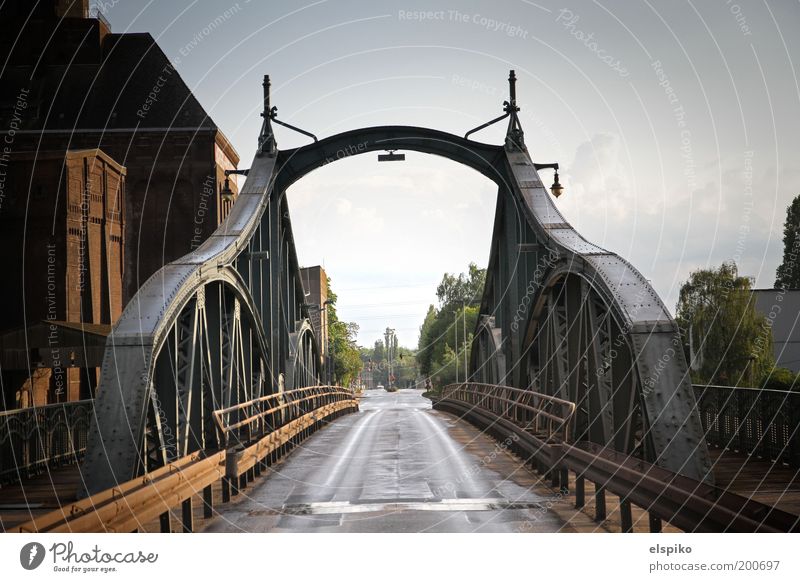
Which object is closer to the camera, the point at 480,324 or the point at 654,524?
the point at 654,524

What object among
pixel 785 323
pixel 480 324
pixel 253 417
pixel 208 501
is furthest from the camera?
pixel 785 323

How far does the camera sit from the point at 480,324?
2877 centimetres

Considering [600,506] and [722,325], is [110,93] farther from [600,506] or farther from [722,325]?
[600,506]

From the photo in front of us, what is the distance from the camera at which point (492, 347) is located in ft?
87.4

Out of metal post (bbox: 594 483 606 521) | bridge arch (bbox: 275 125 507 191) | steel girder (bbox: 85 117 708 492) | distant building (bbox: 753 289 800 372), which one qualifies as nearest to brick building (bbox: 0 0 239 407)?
bridge arch (bbox: 275 125 507 191)

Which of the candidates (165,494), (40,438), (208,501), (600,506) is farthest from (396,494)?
(40,438)

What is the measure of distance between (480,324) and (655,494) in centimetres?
2100

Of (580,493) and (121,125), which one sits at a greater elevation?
(121,125)

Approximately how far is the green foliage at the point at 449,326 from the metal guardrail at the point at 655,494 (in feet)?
293

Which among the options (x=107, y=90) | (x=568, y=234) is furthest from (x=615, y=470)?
(x=107, y=90)

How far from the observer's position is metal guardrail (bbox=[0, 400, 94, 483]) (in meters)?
13.4

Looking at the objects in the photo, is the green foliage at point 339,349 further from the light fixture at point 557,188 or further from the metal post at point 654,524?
the metal post at point 654,524

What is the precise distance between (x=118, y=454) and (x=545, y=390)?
339 inches

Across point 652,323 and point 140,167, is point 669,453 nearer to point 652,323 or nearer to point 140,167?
point 652,323
